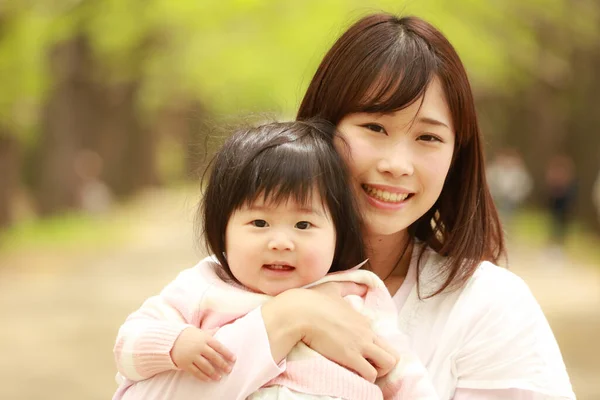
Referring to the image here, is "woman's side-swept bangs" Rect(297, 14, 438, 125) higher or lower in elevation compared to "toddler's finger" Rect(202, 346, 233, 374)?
higher

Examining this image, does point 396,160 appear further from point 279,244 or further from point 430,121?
point 279,244

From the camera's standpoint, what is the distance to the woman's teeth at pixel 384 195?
2.75m

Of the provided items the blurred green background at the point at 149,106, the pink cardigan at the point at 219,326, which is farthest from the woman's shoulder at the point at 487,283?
the blurred green background at the point at 149,106

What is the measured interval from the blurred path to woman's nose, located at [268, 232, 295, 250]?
2945 millimetres

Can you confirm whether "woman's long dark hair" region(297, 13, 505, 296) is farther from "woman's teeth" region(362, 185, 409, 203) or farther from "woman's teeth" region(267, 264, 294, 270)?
"woman's teeth" region(267, 264, 294, 270)

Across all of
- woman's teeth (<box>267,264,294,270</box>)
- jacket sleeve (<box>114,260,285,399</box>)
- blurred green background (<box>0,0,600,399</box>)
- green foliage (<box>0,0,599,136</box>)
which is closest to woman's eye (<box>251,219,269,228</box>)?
woman's teeth (<box>267,264,294,270</box>)

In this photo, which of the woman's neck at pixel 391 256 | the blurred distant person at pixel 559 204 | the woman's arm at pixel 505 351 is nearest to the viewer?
the woman's arm at pixel 505 351

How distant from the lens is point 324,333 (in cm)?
246

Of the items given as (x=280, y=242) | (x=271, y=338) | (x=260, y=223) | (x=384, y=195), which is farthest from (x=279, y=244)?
(x=384, y=195)

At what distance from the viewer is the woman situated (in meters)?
2.49

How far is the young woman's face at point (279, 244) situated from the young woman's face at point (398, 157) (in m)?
0.25

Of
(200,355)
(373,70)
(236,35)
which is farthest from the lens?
(236,35)

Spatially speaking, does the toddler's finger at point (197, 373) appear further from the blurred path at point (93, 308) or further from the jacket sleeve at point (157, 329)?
the blurred path at point (93, 308)

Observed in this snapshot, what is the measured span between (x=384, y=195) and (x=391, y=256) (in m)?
0.33
